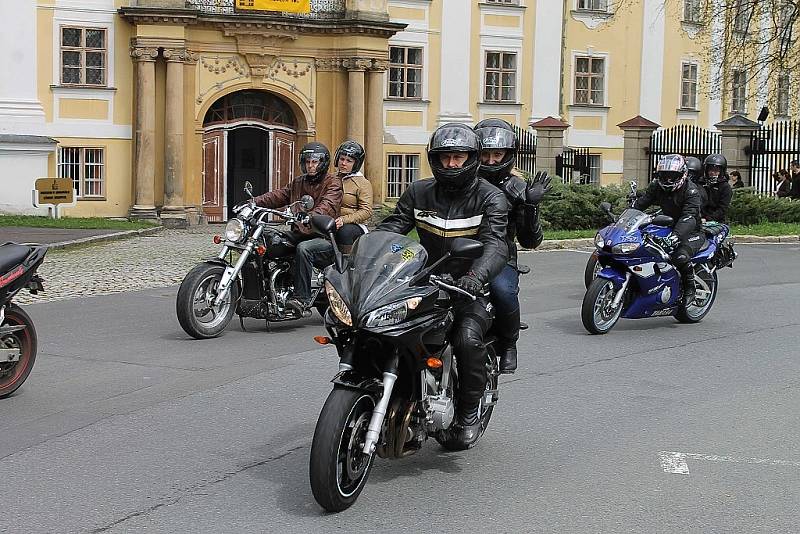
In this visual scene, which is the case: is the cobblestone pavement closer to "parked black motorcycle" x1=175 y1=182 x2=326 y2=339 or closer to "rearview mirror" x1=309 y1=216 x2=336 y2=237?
"parked black motorcycle" x1=175 y1=182 x2=326 y2=339

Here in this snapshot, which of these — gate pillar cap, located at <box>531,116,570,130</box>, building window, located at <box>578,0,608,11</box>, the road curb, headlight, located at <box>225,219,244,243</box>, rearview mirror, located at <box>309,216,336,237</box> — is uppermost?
building window, located at <box>578,0,608,11</box>

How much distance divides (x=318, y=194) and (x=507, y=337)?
5.52m

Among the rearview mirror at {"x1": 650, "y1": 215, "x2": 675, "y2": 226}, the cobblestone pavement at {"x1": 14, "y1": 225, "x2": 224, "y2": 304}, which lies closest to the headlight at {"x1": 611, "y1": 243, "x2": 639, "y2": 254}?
the rearview mirror at {"x1": 650, "y1": 215, "x2": 675, "y2": 226}

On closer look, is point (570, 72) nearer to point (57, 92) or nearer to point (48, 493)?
point (57, 92)

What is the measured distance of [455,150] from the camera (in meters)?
6.82

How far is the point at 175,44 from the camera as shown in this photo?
31703 millimetres

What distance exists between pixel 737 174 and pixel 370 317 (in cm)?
2604

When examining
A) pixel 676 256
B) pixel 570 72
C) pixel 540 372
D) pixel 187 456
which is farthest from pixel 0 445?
pixel 570 72

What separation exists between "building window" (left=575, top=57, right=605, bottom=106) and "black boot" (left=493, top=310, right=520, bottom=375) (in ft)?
108

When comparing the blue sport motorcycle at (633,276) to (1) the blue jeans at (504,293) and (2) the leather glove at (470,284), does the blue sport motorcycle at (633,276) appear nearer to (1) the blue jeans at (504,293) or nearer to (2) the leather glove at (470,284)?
(1) the blue jeans at (504,293)

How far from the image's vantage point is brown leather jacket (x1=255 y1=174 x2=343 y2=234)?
12484 mm

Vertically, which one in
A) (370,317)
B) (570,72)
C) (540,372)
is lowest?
(540,372)

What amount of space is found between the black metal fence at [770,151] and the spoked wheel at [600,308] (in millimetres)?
19998

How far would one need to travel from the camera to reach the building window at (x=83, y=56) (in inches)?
1252
